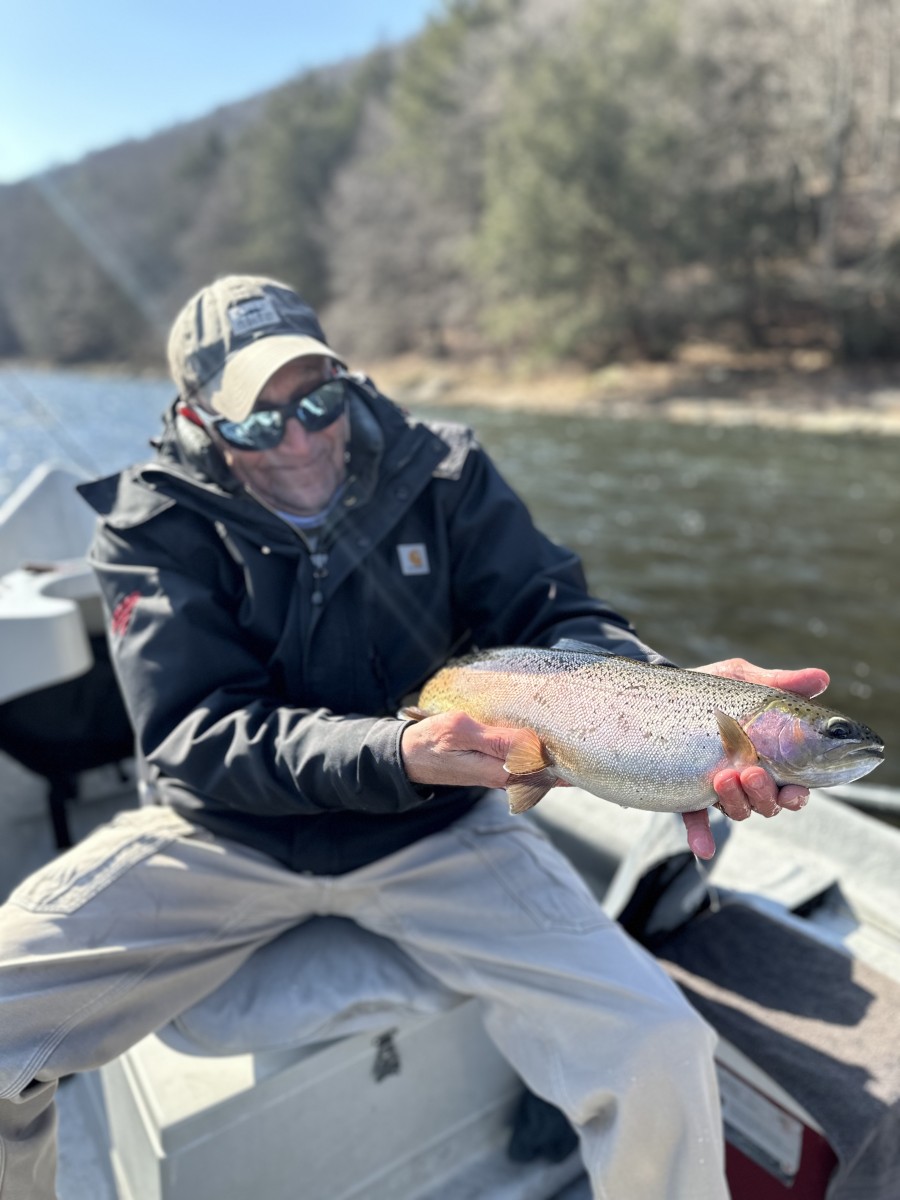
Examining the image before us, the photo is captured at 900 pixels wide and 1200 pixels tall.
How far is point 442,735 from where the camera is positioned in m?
1.72

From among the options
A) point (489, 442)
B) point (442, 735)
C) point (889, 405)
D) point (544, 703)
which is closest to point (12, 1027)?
point (442, 735)

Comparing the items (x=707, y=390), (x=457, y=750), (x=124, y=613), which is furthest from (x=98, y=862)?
(x=707, y=390)

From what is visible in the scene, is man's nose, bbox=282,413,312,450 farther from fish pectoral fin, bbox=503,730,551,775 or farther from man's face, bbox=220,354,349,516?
fish pectoral fin, bbox=503,730,551,775

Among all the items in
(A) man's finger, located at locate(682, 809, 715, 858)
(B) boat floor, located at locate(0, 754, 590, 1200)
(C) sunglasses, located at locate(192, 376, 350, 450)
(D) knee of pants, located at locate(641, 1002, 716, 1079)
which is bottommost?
(B) boat floor, located at locate(0, 754, 590, 1200)

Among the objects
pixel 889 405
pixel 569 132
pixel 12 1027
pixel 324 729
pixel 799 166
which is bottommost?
pixel 889 405

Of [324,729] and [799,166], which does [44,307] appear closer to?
[799,166]

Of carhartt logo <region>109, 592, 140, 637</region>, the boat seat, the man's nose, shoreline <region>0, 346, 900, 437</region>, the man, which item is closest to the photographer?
the man

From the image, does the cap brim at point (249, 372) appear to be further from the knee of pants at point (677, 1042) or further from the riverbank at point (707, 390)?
the riverbank at point (707, 390)

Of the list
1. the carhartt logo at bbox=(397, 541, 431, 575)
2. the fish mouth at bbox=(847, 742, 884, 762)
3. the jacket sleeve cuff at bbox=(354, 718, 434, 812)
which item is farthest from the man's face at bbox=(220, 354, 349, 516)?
the fish mouth at bbox=(847, 742, 884, 762)

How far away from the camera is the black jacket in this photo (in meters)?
2.02

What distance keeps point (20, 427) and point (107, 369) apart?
110ft

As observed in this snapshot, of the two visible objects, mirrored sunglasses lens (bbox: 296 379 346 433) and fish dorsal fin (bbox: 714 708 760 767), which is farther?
mirrored sunglasses lens (bbox: 296 379 346 433)

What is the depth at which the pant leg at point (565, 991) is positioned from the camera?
1.75 m

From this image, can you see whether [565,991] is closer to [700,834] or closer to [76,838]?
[700,834]
